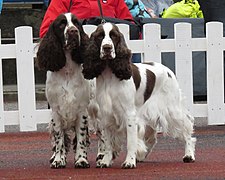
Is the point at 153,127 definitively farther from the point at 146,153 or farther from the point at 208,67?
the point at 208,67

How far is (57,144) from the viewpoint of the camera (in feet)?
31.9

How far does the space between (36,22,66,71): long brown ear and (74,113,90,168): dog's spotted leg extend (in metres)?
0.56

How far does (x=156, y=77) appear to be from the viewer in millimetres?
10008

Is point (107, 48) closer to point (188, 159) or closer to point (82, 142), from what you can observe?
point (82, 142)

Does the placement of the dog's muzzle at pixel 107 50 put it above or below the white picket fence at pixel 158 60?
above

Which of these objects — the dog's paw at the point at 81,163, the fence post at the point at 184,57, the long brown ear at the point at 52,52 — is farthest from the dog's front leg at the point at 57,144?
the fence post at the point at 184,57

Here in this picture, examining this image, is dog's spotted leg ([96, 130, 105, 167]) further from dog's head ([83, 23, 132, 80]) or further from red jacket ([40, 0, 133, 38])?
red jacket ([40, 0, 133, 38])

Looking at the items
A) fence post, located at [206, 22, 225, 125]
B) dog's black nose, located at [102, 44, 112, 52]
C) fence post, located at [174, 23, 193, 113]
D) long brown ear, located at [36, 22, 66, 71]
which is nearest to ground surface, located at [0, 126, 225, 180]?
fence post, located at [206, 22, 225, 125]

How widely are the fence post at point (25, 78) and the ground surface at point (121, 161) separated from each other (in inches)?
13.6

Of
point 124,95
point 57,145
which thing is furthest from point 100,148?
point 124,95

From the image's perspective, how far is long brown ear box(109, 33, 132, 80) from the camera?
927cm

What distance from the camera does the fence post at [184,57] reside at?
13.6 meters

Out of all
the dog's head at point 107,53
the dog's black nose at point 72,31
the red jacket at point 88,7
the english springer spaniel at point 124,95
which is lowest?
the english springer spaniel at point 124,95

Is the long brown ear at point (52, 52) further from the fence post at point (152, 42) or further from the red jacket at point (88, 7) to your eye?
the fence post at point (152, 42)
